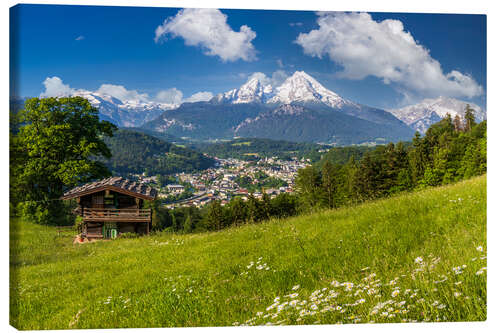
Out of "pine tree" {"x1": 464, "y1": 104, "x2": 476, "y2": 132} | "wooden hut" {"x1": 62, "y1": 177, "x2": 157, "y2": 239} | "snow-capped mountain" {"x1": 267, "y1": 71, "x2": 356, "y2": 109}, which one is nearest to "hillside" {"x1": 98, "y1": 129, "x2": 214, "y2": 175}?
"wooden hut" {"x1": 62, "y1": 177, "x2": 157, "y2": 239}

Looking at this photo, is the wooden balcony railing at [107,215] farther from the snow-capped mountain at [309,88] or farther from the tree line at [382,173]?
the tree line at [382,173]

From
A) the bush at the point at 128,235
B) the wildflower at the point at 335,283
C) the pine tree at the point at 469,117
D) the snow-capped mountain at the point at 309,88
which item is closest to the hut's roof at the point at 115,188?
the bush at the point at 128,235

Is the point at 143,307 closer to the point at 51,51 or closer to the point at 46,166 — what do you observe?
the point at 46,166

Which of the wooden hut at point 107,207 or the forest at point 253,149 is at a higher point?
the forest at point 253,149

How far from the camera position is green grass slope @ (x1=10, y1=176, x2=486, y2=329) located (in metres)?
2.88

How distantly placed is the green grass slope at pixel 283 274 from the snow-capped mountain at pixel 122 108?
7.82ft

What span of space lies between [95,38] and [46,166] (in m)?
2.43

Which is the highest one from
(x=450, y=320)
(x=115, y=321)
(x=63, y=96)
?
(x=63, y=96)

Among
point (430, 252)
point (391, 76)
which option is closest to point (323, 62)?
point (391, 76)

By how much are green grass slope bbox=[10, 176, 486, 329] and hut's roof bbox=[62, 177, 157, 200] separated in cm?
78

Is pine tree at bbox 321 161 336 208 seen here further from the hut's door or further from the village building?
the hut's door

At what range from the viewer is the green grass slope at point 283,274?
9.46 ft

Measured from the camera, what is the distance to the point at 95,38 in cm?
530

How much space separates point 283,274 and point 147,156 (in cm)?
602
